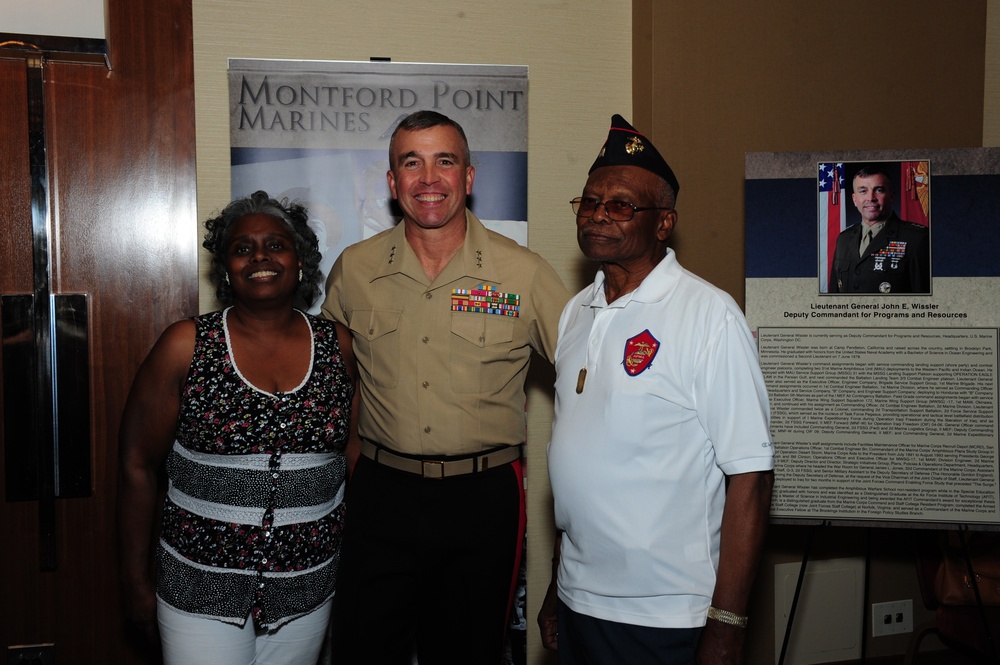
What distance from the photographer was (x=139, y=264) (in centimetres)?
289

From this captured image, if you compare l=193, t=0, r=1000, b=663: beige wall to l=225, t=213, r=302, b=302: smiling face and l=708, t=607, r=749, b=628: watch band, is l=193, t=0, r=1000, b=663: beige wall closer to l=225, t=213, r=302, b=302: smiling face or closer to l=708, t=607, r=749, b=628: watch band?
l=225, t=213, r=302, b=302: smiling face

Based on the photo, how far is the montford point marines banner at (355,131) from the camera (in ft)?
9.53

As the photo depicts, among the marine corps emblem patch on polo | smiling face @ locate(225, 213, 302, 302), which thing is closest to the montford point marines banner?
smiling face @ locate(225, 213, 302, 302)

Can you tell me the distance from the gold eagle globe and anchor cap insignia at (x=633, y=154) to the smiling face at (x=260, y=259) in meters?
0.86

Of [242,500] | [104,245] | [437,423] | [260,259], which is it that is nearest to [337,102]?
[104,245]

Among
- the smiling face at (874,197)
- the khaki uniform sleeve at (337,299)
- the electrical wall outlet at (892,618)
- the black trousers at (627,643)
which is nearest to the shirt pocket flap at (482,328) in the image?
the khaki uniform sleeve at (337,299)

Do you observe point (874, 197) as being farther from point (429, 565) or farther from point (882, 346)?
point (429, 565)

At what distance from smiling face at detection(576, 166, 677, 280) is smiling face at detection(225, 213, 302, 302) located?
0.80 m

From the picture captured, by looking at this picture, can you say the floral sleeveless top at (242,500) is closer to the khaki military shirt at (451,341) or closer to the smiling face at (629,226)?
the khaki military shirt at (451,341)

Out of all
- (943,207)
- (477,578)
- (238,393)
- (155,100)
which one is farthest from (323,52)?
(943,207)

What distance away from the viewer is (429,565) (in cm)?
220

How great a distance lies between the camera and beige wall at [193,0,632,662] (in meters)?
2.92

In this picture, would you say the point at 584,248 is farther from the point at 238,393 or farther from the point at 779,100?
the point at 779,100

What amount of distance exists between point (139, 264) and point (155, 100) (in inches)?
23.8
